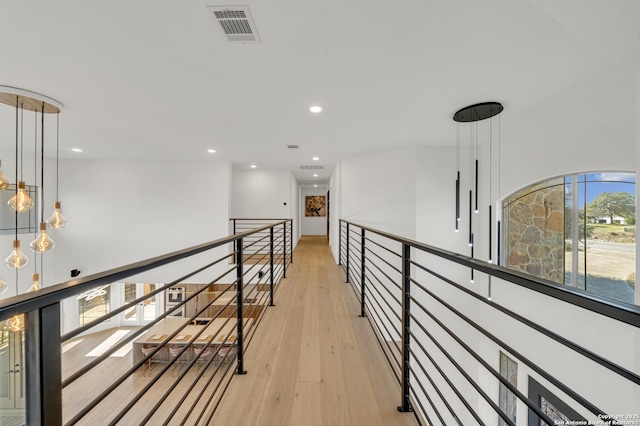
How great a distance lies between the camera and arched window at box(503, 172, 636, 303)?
2.75m

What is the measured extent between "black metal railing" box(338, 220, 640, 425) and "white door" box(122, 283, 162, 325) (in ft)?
21.3

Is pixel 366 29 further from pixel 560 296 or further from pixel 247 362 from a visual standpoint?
pixel 247 362

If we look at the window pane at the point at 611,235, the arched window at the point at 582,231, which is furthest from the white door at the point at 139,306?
the window pane at the point at 611,235

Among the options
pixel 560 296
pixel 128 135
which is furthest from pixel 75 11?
pixel 128 135

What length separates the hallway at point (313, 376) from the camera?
1.48 m

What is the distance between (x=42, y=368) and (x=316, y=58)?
2.26 metres

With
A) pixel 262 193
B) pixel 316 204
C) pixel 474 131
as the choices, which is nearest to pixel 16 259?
pixel 262 193

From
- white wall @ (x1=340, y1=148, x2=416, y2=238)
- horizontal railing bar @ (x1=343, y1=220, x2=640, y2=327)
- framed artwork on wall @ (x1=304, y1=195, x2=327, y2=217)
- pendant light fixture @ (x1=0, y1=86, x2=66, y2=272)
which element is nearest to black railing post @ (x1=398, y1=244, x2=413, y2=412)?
horizontal railing bar @ (x1=343, y1=220, x2=640, y2=327)

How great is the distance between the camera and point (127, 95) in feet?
9.19

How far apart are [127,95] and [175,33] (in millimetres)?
1343

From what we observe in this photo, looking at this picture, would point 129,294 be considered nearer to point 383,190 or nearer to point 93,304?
point 93,304

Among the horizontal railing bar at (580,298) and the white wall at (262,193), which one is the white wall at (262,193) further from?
the horizontal railing bar at (580,298)

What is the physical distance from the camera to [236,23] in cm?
179

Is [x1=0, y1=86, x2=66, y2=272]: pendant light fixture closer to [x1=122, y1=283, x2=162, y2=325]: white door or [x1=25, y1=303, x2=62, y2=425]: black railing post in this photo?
[x1=25, y1=303, x2=62, y2=425]: black railing post
